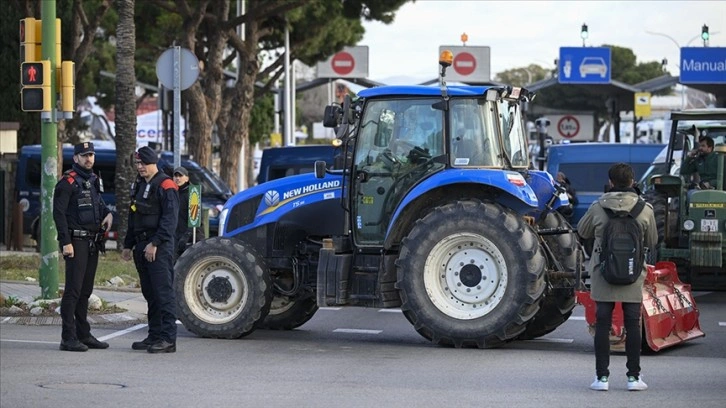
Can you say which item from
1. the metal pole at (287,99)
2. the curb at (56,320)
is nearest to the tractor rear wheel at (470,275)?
the curb at (56,320)

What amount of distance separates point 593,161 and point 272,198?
1431cm

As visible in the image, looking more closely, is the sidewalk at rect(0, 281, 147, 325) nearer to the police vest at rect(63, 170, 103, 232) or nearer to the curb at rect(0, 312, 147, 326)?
the curb at rect(0, 312, 147, 326)

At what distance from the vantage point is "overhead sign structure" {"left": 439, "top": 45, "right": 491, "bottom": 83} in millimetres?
53031

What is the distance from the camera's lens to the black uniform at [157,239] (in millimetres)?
12852

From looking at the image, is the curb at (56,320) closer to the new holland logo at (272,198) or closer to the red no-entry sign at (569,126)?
the new holland logo at (272,198)

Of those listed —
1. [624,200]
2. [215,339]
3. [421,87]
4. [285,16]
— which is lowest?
[215,339]

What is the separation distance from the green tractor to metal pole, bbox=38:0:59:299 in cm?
765

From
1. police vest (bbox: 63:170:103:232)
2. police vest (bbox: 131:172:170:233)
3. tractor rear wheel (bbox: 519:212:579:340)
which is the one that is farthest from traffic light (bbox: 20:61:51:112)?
tractor rear wheel (bbox: 519:212:579:340)

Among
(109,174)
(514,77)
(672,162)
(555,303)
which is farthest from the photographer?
(514,77)

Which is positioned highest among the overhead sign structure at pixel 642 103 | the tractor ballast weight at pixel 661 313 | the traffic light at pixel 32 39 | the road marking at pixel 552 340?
the overhead sign structure at pixel 642 103

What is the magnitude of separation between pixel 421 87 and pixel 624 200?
10.8ft

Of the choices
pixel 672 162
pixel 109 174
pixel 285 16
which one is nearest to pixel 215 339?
pixel 672 162

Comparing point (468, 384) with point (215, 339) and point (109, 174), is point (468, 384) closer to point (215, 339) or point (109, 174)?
point (215, 339)

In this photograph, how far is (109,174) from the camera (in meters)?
29.7
